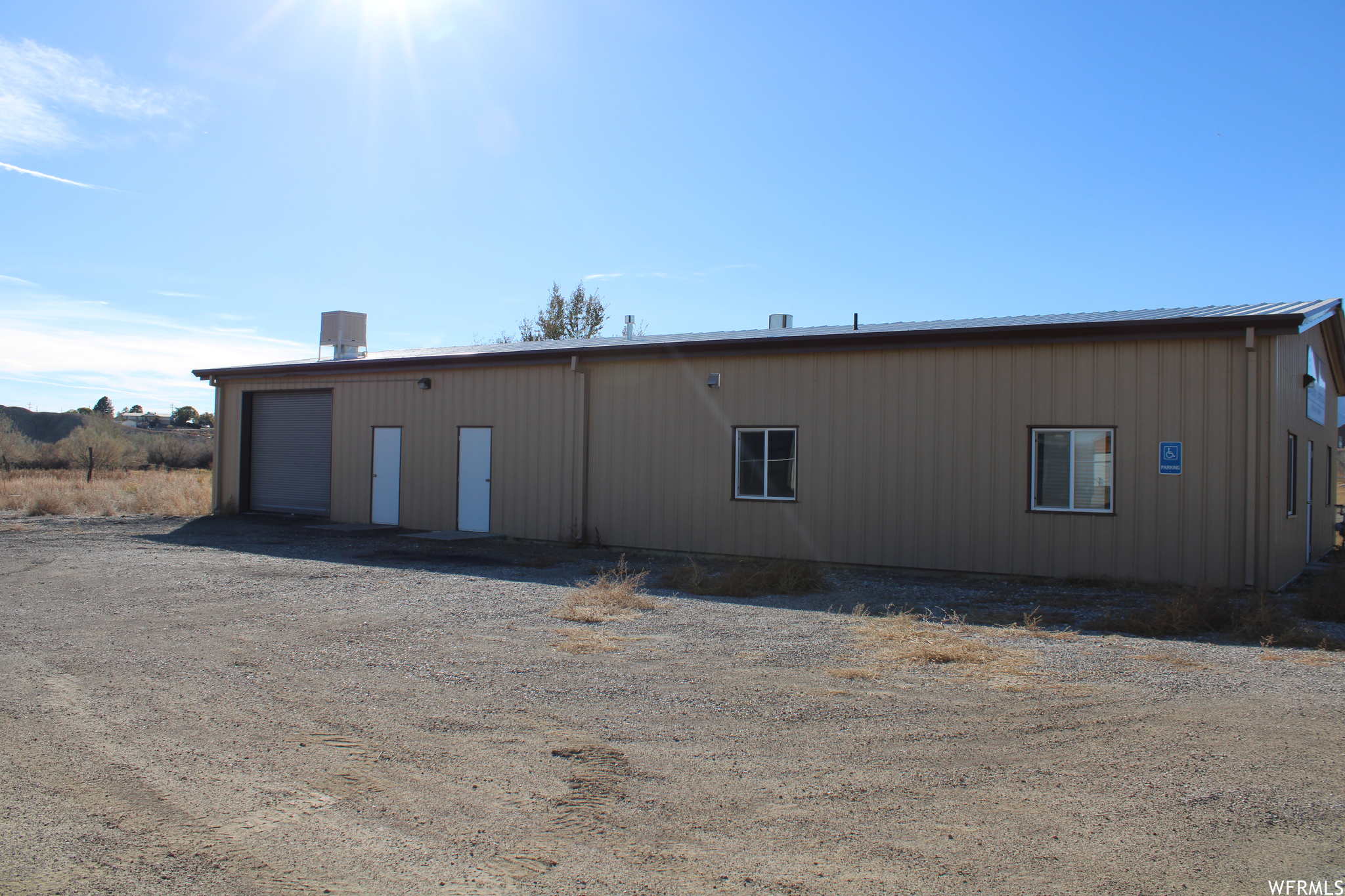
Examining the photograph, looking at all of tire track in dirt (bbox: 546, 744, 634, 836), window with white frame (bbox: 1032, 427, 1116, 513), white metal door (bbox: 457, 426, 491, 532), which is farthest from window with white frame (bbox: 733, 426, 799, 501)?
tire track in dirt (bbox: 546, 744, 634, 836)

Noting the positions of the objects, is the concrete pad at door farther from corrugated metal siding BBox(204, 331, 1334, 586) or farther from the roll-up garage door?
the roll-up garage door

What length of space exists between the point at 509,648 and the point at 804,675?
7.84ft

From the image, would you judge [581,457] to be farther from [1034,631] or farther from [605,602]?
[1034,631]

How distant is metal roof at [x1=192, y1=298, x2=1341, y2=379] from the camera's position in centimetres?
1132

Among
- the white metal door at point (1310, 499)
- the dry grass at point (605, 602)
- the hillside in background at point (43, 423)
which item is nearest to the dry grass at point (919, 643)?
the dry grass at point (605, 602)

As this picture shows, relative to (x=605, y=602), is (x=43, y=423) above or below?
above

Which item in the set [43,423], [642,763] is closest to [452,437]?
[642,763]

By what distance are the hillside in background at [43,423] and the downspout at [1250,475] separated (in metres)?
61.1

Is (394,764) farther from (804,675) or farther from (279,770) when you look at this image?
(804,675)

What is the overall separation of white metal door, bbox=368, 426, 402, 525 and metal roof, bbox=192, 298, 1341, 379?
1.45m

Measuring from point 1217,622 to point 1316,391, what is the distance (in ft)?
28.5

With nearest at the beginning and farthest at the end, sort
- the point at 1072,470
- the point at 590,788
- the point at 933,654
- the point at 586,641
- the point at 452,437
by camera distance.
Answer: the point at 590,788 < the point at 933,654 < the point at 586,641 < the point at 1072,470 < the point at 452,437

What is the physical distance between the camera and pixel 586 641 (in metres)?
7.61

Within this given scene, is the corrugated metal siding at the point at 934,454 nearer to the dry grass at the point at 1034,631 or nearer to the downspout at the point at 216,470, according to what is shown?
the dry grass at the point at 1034,631
